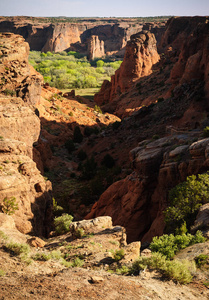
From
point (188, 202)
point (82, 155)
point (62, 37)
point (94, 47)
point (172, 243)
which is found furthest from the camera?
point (62, 37)

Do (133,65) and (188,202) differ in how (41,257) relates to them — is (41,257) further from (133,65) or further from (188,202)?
(133,65)

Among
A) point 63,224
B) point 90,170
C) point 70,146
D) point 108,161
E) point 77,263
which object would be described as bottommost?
point 90,170

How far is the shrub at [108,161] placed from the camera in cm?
4144

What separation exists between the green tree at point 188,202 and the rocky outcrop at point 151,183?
258 cm

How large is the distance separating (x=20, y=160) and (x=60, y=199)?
13.7 meters

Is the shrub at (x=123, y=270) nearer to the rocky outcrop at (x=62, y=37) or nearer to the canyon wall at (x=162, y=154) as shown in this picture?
the canyon wall at (x=162, y=154)

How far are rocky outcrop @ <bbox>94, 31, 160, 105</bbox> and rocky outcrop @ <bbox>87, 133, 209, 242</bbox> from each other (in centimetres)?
4993

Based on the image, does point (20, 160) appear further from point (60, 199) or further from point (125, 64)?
point (125, 64)

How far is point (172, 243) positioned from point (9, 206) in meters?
10.1

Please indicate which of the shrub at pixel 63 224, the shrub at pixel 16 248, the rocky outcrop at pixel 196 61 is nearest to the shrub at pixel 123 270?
the shrub at pixel 16 248

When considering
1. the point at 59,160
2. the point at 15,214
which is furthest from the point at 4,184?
the point at 59,160

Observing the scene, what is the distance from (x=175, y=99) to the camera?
4350cm

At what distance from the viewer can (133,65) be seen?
77.0 metres

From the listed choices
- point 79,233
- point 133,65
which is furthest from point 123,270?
point 133,65
